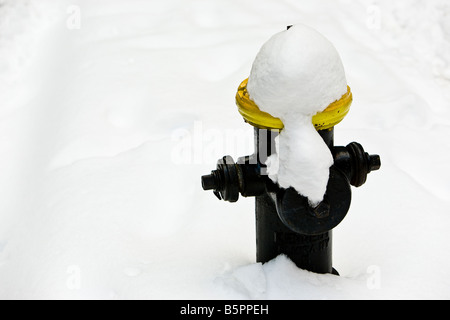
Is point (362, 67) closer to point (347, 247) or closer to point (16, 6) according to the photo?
point (347, 247)

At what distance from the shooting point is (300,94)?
1.55 metres

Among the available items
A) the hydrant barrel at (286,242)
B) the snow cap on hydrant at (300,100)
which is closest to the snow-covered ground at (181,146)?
the hydrant barrel at (286,242)

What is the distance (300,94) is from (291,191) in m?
0.27

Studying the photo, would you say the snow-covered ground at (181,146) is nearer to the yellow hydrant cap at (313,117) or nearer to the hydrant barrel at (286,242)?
the hydrant barrel at (286,242)

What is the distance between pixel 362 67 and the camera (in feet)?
10.8

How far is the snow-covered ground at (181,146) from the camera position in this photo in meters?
1.91

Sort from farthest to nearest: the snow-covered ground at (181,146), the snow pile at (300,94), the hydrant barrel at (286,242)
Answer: the snow-covered ground at (181,146) < the hydrant barrel at (286,242) < the snow pile at (300,94)

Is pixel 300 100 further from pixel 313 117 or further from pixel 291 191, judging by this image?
pixel 291 191

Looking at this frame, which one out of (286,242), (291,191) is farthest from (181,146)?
(291,191)

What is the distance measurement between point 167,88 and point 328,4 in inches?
57.6

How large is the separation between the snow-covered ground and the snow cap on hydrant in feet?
1.20

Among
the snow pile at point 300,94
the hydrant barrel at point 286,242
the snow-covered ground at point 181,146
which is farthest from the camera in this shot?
the snow-covered ground at point 181,146

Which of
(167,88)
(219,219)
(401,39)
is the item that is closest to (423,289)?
(219,219)

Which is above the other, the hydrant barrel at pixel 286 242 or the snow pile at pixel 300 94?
the snow pile at pixel 300 94
